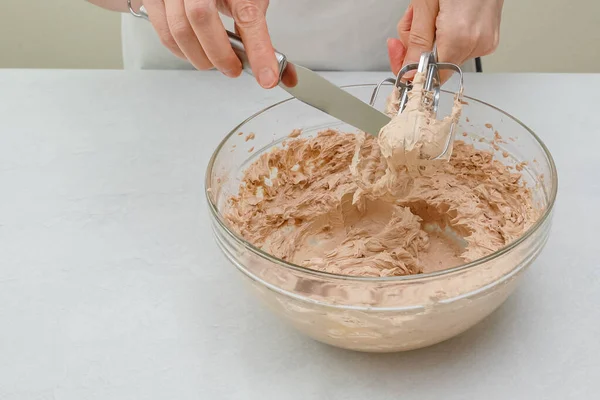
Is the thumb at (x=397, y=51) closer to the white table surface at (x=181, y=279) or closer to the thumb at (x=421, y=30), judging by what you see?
the thumb at (x=421, y=30)

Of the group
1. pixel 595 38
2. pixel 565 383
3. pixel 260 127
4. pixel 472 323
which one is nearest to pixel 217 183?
pixel 260 127

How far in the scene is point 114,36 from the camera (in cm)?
213

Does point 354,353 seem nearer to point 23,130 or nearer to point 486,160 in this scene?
point 486,160

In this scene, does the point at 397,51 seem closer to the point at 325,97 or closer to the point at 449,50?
the point at 449,50

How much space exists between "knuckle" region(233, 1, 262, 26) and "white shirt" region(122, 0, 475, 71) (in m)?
0.48

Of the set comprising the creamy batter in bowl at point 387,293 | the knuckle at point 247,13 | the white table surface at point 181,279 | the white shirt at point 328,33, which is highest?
the knuckle at point 247,13

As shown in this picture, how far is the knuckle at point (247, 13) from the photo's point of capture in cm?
76

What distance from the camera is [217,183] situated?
857mm

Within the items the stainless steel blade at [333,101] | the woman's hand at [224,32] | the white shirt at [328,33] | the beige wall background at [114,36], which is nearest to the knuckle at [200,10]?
the woman's hand at [224,32]

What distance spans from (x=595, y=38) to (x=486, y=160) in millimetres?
1399

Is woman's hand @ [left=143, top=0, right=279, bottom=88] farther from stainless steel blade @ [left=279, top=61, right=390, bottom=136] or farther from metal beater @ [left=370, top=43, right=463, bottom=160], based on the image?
metal beater @ [left=370, top=43, right=463, bottom=160]

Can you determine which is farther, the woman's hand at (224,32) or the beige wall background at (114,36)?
the beige wall background at (114,36)

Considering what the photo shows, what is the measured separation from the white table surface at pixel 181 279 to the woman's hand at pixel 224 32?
25cm

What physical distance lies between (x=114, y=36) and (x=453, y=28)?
1516mm
